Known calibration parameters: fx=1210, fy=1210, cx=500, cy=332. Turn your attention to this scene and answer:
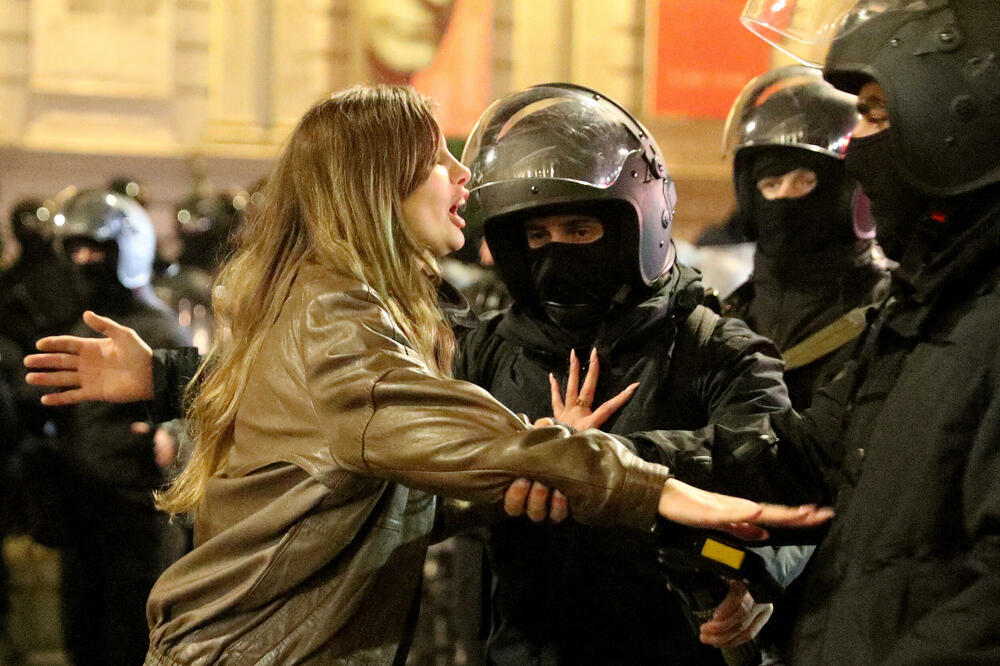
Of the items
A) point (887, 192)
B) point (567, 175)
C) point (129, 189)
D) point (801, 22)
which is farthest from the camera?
point (129, 189)

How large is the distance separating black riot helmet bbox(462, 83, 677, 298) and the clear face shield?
1.41ft

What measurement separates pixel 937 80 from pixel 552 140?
3.72 feet

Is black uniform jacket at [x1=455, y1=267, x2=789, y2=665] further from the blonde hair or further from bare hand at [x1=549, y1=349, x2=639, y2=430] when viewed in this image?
the blonde hair

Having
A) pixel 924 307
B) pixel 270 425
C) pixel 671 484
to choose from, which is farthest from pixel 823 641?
pixel 270 425

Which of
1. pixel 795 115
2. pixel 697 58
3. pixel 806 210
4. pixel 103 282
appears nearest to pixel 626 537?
pixel 806 210

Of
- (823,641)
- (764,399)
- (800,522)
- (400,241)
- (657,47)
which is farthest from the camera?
(657,47)

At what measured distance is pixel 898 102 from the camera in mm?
1956

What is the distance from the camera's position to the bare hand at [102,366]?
283 centimetres

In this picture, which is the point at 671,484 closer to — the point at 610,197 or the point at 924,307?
the point at 924,307

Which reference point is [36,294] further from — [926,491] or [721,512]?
[926,491]

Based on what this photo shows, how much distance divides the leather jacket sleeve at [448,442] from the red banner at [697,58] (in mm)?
11119

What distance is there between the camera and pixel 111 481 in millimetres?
4789

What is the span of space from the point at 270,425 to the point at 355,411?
0.19 meters

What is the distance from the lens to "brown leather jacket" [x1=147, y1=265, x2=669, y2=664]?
196 centimetres
